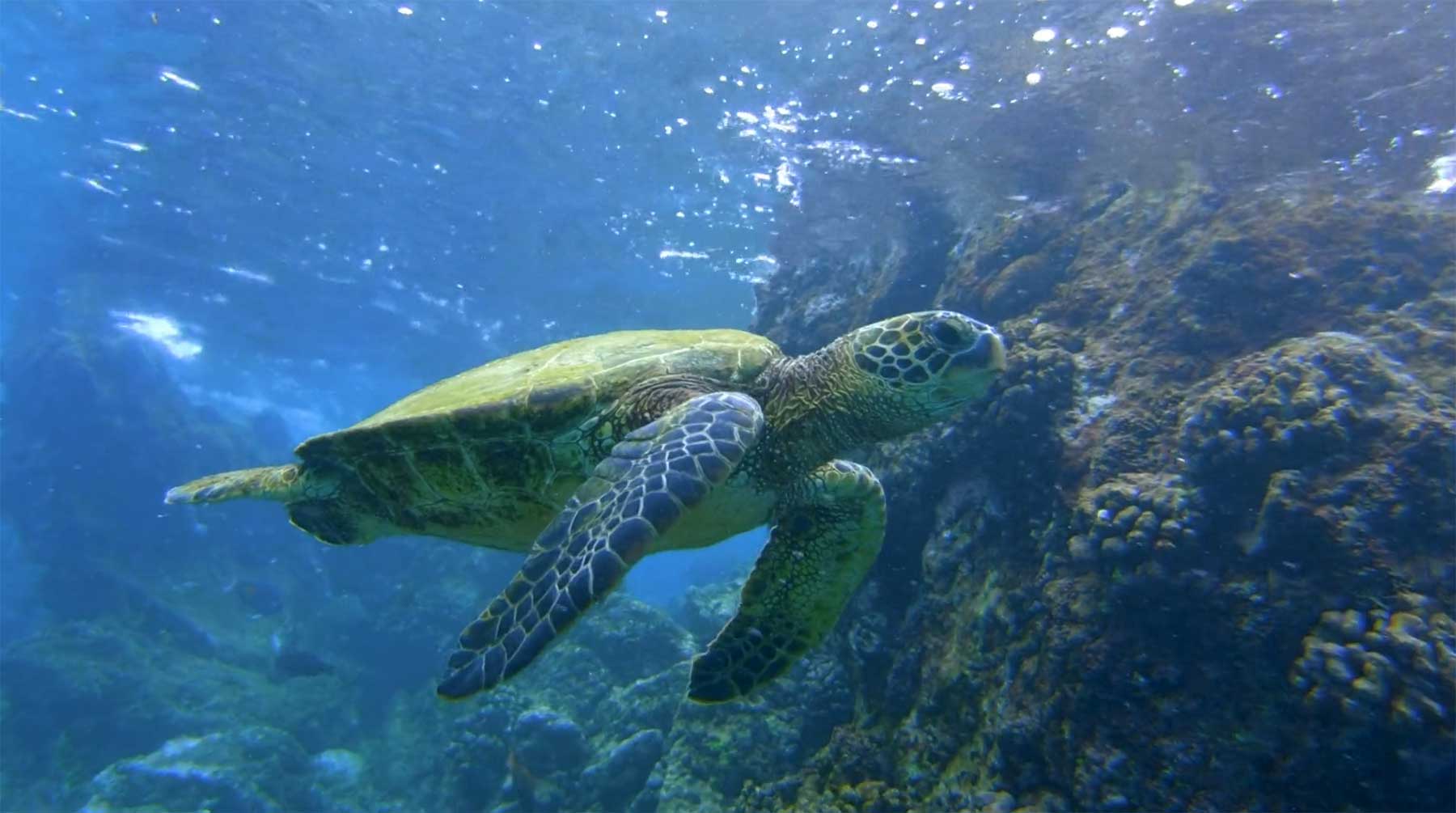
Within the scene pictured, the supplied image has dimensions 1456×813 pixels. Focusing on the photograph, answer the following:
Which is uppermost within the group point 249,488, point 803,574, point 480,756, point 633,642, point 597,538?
point 249,488

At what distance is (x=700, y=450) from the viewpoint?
10.1 feet

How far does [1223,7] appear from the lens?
721 centimetres

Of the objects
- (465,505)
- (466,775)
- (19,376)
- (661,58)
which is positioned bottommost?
(466,775)

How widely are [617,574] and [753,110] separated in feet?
31.9

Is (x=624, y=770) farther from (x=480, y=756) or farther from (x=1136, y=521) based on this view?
(x=1136, y=521)

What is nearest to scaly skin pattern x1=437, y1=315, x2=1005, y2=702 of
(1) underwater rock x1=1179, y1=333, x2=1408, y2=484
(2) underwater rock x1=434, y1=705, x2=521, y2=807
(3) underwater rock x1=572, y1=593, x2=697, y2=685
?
(1) underwater rock x1=1179, y1=333, x2=1408, y2=484

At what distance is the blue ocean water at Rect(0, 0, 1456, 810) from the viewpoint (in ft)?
24.3

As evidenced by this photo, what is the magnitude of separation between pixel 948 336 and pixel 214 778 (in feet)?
44.4

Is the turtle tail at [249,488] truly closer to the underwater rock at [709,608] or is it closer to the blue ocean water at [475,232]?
the blue ocean water at [475,232]

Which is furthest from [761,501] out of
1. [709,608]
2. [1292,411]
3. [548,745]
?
[709,608]

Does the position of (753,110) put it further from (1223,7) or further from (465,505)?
(465,505)

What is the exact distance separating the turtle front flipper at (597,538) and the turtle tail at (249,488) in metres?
2.62

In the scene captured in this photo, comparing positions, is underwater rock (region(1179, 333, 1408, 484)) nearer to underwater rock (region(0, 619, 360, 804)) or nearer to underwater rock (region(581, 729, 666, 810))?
underwater rock (region(581, 729, 666, 810))

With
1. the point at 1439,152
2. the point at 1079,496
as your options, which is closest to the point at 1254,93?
the point at 1439,152
